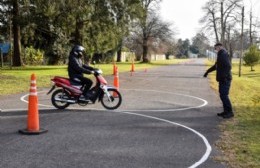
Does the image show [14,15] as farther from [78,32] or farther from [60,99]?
[60,99]

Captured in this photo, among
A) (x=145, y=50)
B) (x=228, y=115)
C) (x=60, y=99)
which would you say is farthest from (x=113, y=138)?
(x=145, y=50)

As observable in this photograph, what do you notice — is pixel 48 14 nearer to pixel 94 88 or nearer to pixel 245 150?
pixel 94 88

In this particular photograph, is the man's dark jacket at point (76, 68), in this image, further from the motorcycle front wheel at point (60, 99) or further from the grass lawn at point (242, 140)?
the grass lawn at point (242, 140)

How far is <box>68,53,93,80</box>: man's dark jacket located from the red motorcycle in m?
0.22

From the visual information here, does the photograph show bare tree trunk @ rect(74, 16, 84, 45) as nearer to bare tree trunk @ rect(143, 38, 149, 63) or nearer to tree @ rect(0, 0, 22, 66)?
tree @ rect(0, 0, 22, 66)

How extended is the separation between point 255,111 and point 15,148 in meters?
8.81

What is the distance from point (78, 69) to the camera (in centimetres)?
1248

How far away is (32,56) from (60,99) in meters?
37.3

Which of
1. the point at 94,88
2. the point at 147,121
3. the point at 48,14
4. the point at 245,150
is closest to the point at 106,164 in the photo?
the point at 245,150

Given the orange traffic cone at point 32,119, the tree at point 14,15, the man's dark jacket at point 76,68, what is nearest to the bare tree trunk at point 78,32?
the tree at point 14,15

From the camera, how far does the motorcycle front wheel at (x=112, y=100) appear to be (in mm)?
13133

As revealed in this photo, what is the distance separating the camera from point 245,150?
816 centimetres

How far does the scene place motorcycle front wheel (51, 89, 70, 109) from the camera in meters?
12.7

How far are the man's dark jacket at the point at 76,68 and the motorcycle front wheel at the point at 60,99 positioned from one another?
515 mm
